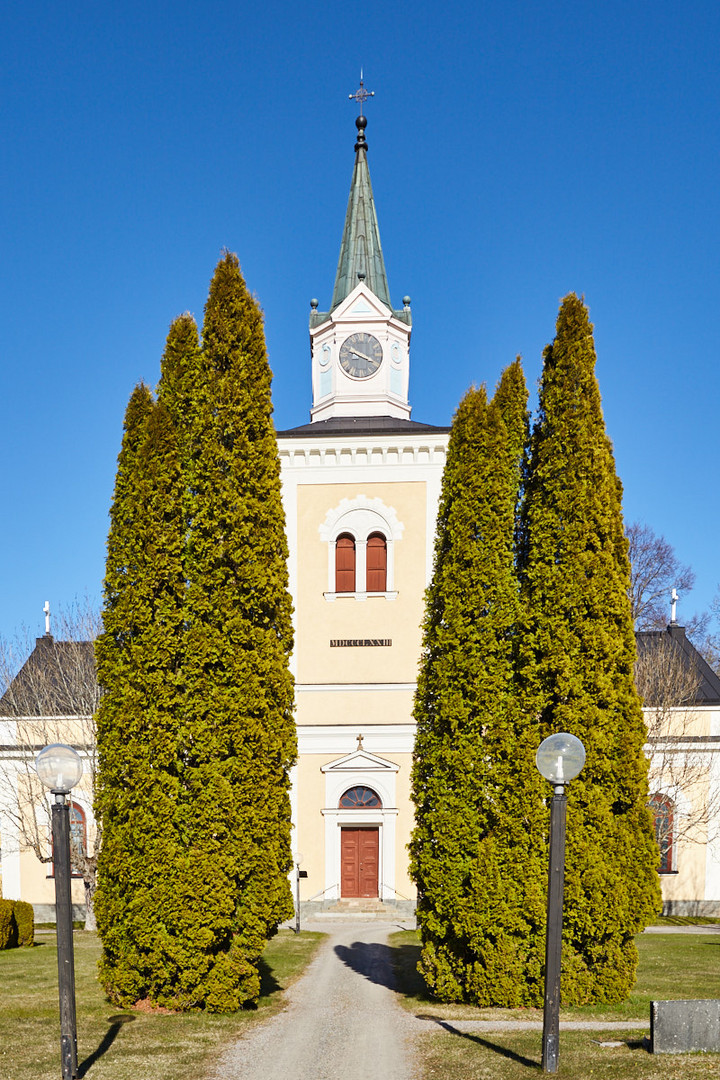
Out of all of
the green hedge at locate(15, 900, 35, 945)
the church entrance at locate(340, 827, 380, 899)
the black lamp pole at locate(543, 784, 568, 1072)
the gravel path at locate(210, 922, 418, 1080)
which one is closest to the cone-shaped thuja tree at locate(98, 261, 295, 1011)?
the gravel path at locate(210, 922, 418, 1080)

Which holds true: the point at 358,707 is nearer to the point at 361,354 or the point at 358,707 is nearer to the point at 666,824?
the point at 666,824

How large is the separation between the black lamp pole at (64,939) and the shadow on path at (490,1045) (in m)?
4.84

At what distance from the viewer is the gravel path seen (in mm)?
10664

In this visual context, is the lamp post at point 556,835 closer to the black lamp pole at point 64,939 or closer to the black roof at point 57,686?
the black lamp pole at point 64,939

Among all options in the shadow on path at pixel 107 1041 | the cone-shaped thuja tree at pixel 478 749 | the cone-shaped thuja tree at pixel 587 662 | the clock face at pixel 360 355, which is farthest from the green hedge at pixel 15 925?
the clock face at pixel 360 355

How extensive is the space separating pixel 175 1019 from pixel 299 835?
1640cm

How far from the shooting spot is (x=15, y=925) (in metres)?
21.6

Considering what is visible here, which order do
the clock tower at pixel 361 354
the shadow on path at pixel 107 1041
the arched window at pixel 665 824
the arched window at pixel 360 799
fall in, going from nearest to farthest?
the shadow on path at pixel 107 1041
the arched window at pixel 360 799
the arched window at pixel 665 824
the clock tower at pixel 361 354

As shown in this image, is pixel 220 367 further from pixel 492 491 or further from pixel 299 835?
pixel 299 835

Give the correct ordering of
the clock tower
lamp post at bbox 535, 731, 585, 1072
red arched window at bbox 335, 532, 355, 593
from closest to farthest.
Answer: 1. lamp post at bbox 535, 731, 585, 1072
2. red arched window at bbox 335, 532, 355, 593
3. the clock tower

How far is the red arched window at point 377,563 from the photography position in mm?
29734

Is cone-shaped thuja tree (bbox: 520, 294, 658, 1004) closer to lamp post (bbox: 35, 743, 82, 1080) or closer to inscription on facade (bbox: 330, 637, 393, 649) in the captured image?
lamp post (bbox: 35, 743, 82, 1080)

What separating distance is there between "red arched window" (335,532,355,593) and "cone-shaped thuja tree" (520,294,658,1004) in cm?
A: 1503

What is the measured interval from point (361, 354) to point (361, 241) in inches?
194
